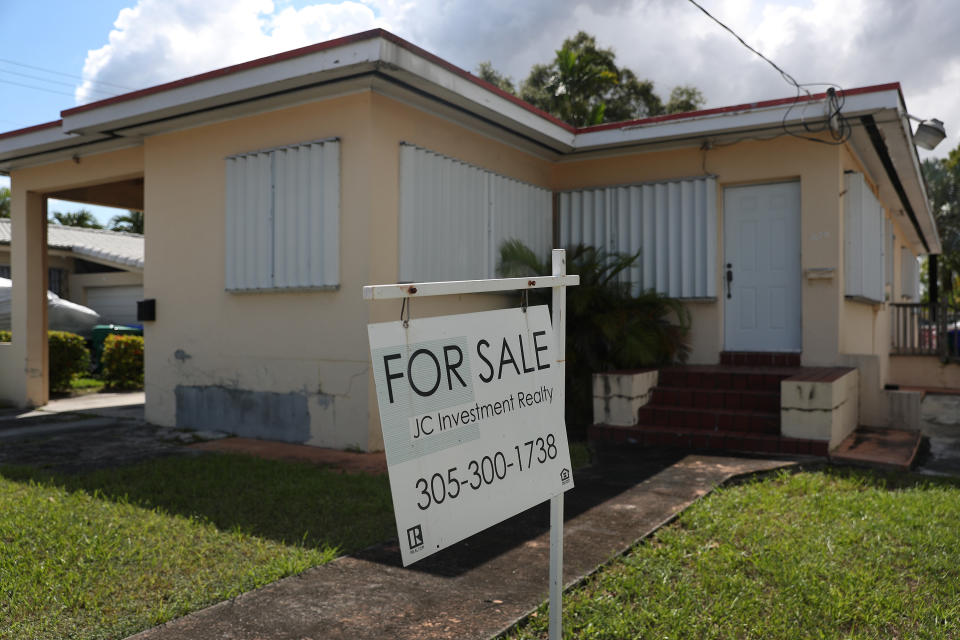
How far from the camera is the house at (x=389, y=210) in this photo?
6.69 m

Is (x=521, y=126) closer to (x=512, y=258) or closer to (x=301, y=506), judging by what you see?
(x=512, y=258)

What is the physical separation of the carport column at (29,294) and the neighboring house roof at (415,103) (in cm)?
65

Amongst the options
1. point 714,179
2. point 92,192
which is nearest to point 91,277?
point 92,192

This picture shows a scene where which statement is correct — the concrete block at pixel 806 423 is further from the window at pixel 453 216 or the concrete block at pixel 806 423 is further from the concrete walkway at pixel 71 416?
the concrete walkway at pixel 71 416

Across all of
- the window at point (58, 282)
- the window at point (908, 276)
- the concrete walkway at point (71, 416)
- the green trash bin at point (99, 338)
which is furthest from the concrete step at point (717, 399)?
the window at point (58, 282)

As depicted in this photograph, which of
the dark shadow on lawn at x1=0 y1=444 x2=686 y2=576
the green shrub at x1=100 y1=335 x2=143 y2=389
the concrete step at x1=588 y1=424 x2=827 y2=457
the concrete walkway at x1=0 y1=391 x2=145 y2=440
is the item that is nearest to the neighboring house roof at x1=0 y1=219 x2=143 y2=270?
the green shrub at x1=100 y1=335 x2=143 y2=389

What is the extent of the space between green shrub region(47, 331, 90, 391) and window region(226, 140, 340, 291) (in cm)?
556

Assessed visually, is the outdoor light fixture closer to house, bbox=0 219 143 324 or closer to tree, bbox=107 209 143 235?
house, bbox=0 219 143 324

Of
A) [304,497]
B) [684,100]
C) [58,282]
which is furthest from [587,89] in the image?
[304,497]

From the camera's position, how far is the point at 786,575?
347cm

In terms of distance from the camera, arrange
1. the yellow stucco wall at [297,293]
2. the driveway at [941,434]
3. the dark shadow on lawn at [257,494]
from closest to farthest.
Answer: the dark shadow on lawn at [257,494] < the driveway at [941,434] < the yellow stucco wall at [297,293]

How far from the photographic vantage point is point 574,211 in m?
9.38

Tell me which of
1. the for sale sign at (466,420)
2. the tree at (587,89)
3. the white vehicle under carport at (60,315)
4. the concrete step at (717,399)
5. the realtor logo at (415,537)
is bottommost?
the concrete step at (717,399)

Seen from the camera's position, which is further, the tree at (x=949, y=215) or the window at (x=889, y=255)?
the tree at (x=949, y=215)
